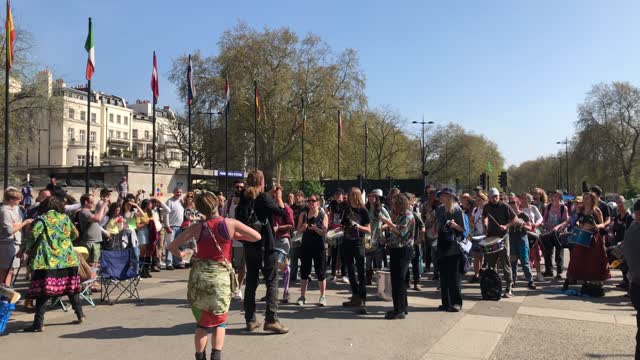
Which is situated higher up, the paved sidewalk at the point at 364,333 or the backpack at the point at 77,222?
the backpack at the point at 77,222

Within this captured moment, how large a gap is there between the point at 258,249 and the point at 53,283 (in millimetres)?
2682

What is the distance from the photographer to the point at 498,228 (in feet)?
30.6

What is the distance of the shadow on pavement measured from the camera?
6375 millimetres

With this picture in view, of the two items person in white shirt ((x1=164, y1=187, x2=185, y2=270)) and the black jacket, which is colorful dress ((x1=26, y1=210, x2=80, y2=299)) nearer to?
the black jacket

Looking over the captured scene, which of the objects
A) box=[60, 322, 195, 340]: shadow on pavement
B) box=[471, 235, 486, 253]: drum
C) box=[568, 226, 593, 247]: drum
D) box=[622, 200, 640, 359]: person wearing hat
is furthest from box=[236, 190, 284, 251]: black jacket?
box=[568, 226, 593, 247]: drum

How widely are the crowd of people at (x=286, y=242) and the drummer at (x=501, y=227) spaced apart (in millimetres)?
19

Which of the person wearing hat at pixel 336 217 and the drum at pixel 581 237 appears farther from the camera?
the person wearing hat at pixel 336 217

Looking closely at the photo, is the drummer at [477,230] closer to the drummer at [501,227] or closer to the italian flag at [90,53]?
the drummer at [501,227]

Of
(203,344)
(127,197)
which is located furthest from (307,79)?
(203,344)

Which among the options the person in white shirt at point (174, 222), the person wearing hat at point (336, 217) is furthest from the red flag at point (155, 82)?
the person wearing hat at point (336, 217)

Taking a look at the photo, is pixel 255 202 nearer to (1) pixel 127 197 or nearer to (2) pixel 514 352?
(2) pixel 514 352

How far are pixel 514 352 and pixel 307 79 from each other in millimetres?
44662

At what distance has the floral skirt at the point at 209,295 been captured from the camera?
4.69 m

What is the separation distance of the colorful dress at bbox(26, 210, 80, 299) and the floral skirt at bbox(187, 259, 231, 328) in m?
2.97
